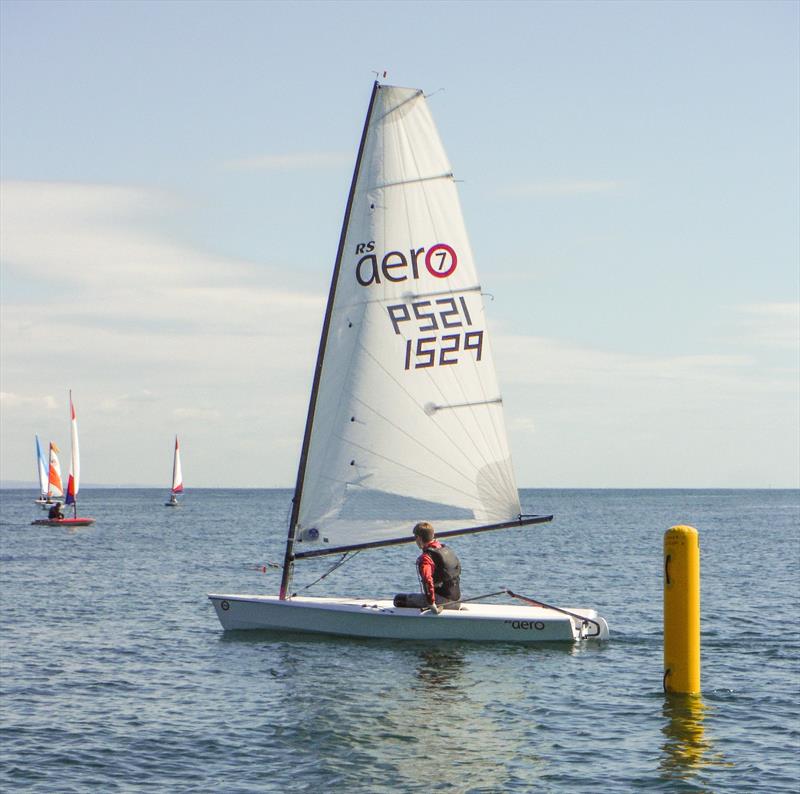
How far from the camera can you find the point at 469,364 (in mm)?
24609

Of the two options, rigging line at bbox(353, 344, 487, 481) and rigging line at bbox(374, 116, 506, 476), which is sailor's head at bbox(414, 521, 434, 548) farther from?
rigging line at bbox(374, 116, 506, 476)

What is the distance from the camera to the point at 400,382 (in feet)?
81.0

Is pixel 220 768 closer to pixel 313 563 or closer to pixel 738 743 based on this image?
pixel 738 743

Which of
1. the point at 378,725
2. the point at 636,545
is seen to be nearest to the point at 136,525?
the point at 636,545

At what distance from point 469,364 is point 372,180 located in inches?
169

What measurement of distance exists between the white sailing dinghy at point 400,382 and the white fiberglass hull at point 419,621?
5 cm

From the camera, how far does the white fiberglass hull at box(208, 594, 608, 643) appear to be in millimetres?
23422

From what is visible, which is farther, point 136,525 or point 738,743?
point 136,525

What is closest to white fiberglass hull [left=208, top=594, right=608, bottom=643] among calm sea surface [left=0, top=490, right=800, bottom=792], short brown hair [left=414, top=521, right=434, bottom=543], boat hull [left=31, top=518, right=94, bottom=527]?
calm sea surface [left=0, top=490, right=800, bottom=792]

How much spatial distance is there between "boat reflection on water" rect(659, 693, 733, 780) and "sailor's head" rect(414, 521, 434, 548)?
5.86 metres

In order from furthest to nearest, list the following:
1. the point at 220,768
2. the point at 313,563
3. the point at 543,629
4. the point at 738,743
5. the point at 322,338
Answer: the point at 313,563 → the point at 322,338 → the point at 543,629 → the point at 738,743 → the point at 220,768

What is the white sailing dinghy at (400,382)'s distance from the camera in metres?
24.3

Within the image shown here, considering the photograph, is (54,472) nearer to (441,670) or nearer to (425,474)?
(425,474)

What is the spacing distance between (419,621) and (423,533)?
188 cm
